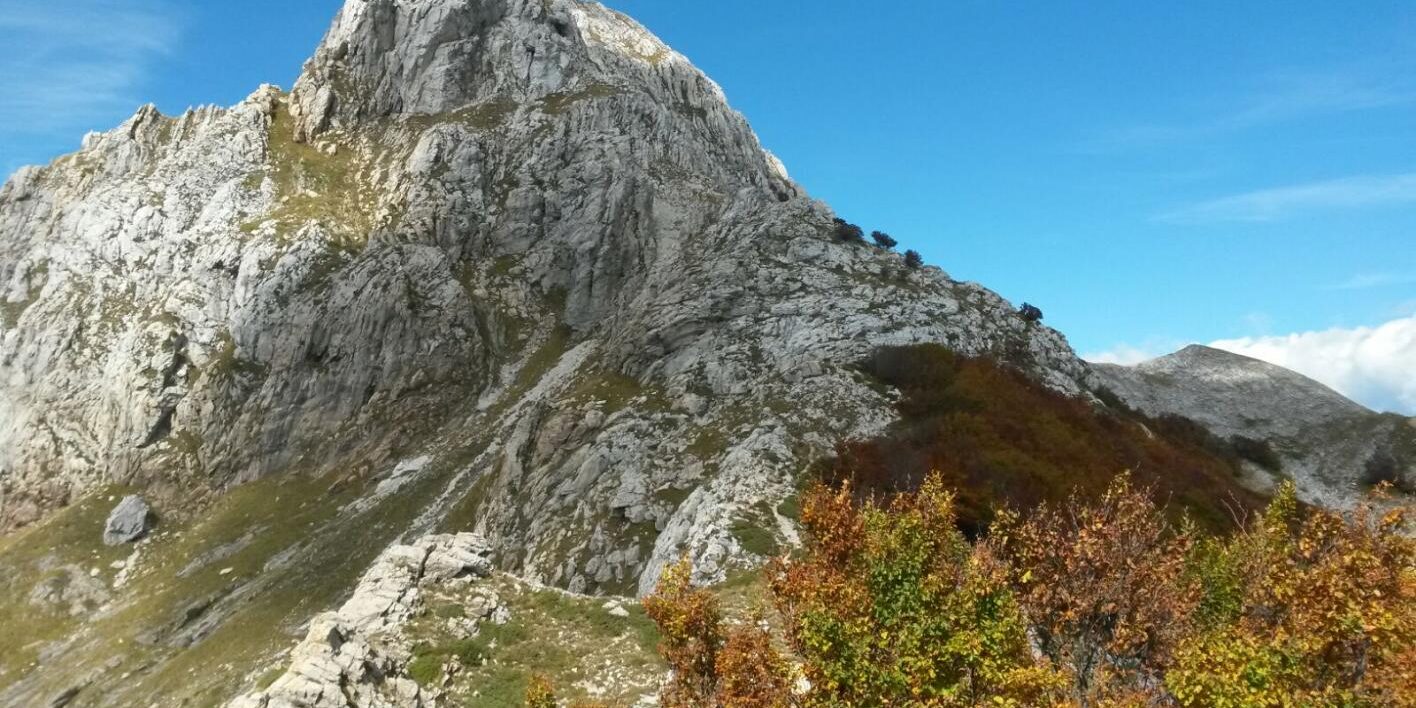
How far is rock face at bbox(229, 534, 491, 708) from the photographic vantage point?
2153cm

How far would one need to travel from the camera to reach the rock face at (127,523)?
70.8 meters

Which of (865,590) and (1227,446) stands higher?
(1227,446)

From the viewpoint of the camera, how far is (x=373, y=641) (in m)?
26.0

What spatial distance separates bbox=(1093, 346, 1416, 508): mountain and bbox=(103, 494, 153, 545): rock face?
310ft

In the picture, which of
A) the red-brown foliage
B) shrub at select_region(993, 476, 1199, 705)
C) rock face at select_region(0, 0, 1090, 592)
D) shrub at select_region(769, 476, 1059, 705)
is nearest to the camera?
shrub at select_region(769, 476, 1059, 705)

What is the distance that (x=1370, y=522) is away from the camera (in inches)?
862

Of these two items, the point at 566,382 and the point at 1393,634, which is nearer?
the point at 1393,634

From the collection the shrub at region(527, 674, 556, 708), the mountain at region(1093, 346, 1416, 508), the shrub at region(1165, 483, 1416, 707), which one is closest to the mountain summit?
the mountain at region(1093, 346, 1416, 508)

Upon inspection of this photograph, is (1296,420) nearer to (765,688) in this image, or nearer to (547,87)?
(765,688)

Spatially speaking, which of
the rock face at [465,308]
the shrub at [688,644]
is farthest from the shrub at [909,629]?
the rock face at [465,308]

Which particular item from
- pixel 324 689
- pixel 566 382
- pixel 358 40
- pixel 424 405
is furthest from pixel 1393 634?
pixel 358 40

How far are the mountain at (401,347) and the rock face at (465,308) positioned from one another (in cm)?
36

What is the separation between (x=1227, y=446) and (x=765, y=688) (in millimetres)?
76624

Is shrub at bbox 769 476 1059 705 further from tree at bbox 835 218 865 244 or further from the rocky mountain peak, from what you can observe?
the rocky mountain peak
